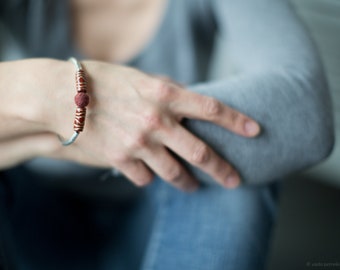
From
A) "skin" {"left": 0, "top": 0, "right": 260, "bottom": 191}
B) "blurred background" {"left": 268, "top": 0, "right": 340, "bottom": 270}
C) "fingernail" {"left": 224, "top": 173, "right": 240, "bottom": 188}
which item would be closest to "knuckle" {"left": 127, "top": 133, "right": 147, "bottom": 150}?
"skin" {"left": 0, "top": 0, "right": 260, "bottom": 191}

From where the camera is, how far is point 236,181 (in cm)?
55

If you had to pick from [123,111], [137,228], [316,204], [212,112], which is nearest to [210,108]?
[212,112]

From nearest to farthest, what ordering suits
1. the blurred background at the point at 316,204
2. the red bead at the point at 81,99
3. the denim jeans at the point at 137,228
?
the red bead at the point at 81,99 → the denim jeans at the point at 137,228 → the blurred background at the point at 316,204

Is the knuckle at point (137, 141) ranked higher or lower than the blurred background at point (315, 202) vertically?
higher

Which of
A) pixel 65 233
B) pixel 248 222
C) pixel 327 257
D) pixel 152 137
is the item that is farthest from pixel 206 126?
pixel 65 233

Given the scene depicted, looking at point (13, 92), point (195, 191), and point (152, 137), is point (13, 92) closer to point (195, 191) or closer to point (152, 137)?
point (152, 137)

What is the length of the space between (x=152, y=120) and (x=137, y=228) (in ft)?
1.14

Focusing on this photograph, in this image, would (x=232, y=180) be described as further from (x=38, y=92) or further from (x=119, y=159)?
(x=38, y=92)

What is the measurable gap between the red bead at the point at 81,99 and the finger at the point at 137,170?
0.10m

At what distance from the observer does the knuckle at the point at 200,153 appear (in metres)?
0.50

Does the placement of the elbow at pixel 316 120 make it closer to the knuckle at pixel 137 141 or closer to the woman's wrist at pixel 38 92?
the knuckle at pixel 137 141

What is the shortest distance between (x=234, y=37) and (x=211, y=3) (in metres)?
0.10

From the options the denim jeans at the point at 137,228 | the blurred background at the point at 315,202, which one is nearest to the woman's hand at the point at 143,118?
the denim jeans at the point at 137,228

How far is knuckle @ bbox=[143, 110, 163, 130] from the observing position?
486mm
